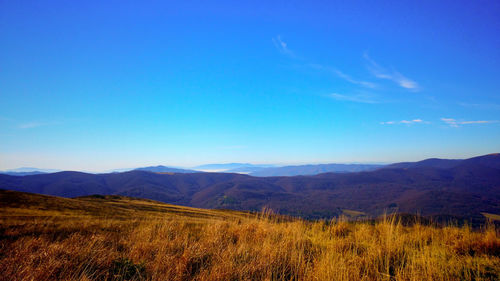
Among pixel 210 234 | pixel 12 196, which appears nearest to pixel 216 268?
pixel 210 234

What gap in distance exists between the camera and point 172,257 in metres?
3.96

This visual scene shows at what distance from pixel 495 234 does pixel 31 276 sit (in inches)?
432

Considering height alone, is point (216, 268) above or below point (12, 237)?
below

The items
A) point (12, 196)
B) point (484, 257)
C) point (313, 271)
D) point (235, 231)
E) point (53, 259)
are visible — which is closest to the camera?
point (53, 259)

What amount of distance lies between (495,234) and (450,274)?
14.9 ft

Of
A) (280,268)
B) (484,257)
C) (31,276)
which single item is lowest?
(484,257)

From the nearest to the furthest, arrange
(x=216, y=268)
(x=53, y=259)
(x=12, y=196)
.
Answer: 1. (x=53, y=259)
2. (x=216, y=268)
3. (x=12, y=196)

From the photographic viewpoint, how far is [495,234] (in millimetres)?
6648

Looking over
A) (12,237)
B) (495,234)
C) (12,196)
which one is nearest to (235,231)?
(12,237)

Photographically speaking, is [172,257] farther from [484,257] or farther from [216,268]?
[484,257]

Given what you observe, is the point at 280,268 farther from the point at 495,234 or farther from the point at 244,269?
the point at 495,234

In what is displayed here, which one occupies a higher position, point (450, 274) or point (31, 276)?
point (31, 276)

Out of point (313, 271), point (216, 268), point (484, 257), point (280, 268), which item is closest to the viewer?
point (216, 268)

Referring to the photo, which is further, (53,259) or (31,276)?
(53,259)
